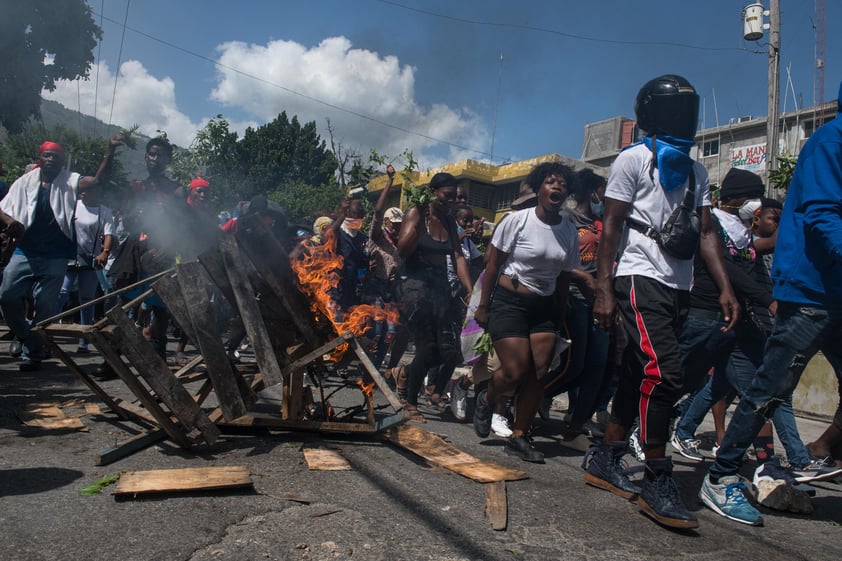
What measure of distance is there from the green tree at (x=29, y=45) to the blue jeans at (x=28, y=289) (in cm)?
330

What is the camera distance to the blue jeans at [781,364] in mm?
3416

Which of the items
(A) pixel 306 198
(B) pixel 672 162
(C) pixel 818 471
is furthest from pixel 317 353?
(A) pixel 306 198

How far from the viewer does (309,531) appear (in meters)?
2.60

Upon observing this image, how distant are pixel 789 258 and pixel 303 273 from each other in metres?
3.08

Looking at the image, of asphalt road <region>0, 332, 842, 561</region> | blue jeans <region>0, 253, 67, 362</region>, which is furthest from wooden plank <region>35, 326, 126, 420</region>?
blue jeans <region>0, 253, 67, 362</region>

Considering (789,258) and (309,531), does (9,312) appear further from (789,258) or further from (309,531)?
(789,258)

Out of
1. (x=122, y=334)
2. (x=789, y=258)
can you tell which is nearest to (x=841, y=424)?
(x=789, y=258)

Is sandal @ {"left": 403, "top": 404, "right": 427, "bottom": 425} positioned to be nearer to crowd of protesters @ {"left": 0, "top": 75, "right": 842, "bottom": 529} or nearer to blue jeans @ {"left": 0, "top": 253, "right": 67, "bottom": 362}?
crowd of protesters @ {"left": 0, "top": 75, "right": 842, "bottom": 529}

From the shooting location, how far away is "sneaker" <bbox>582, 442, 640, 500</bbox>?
11.9 ft

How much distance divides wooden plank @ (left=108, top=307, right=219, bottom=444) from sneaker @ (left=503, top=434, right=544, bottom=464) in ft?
6.69

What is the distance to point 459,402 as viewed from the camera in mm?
5977

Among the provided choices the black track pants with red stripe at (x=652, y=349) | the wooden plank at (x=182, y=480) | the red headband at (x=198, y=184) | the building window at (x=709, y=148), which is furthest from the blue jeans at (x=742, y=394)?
the building window at (x=709, y=148)

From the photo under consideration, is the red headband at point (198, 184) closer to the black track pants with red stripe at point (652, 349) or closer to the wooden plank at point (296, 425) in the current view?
the wooden plank at point (296, 425)

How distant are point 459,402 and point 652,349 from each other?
2.89 metres
